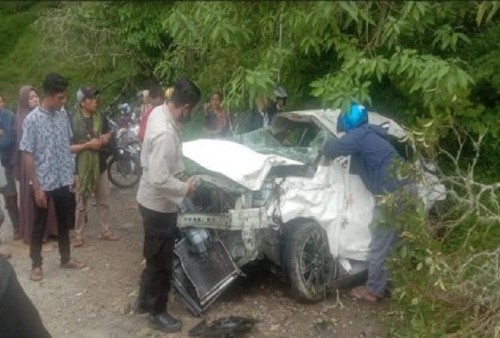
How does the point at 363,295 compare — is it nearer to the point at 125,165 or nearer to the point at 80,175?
the point at 80,175

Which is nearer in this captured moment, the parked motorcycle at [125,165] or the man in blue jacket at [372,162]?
the man in blue jacket at [372,162]

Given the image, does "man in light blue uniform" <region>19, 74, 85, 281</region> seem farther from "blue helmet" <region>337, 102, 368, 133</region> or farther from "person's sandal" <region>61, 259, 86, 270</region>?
"blue helmet" <region>337, 102, 368, 133</region>

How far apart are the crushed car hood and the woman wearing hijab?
7.43 ft

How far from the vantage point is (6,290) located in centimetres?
258

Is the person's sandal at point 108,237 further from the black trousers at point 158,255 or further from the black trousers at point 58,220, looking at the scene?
the black trousers at point 158,255

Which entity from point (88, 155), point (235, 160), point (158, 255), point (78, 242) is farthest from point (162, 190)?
point (78, 242)

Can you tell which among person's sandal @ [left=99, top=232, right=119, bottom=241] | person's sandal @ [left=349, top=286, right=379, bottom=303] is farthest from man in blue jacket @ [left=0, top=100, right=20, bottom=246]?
person's sandal @ [left=349, top=286, right=379, bottom=303]

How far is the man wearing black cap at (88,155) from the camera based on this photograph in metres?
7.69

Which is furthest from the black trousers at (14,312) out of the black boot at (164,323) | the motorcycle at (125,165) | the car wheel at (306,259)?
the motorcycle at (125,165)

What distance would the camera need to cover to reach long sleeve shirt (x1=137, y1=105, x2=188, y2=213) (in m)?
5.35

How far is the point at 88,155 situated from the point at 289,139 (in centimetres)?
214

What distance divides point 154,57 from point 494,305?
431 inches

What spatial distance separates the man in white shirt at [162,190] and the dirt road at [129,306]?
0.95ft

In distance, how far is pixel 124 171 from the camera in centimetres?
1107
